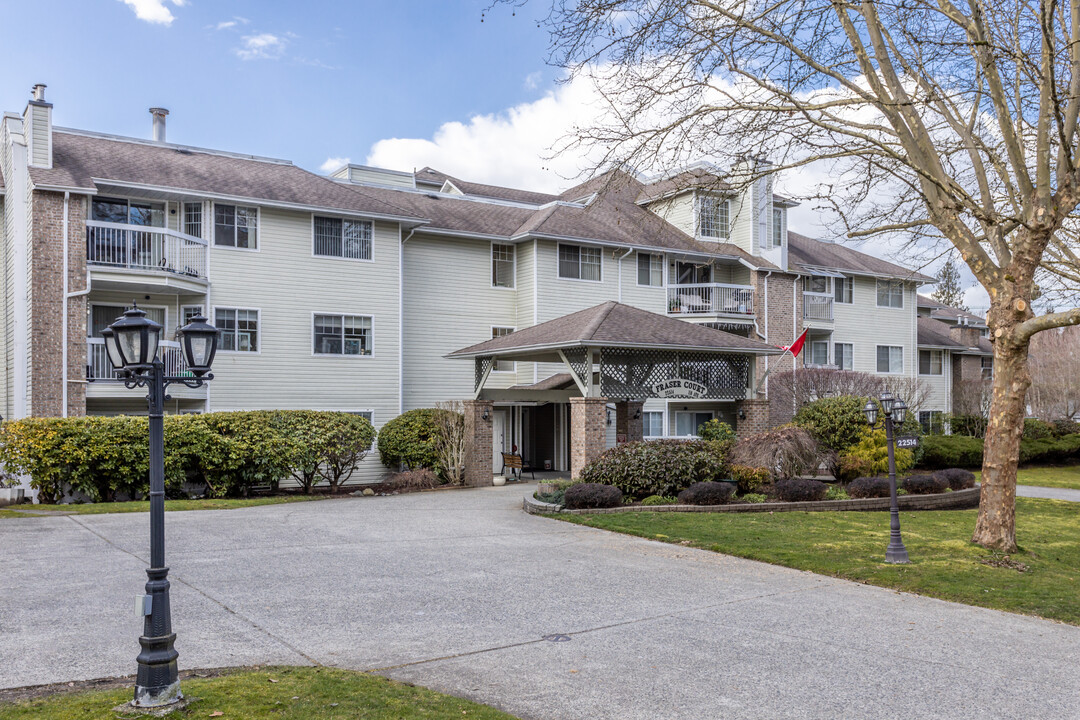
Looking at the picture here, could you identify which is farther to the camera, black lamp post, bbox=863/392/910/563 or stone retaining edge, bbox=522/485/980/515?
stone retaining edge, bbox=522/485/980/515

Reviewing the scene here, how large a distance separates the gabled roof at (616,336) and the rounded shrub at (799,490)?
353 cm

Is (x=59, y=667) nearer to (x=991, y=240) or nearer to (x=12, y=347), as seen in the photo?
Result: (x=991, y=240)

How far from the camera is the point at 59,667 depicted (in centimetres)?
642

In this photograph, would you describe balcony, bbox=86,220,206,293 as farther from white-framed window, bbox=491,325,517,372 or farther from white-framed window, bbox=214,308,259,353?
white-framed window, bbox=491,325,517,372

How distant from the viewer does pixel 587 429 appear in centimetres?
1827

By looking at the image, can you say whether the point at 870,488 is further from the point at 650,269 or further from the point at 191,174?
the point at 191,174

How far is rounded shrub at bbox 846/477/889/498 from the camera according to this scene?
60.0ft

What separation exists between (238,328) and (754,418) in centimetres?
1347

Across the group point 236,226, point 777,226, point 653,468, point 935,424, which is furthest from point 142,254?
point 935,424

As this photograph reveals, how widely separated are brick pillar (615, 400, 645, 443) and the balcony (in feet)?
36.7

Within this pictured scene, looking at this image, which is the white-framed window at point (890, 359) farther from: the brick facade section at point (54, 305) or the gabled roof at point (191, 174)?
the brick facade section at point (54, 305)

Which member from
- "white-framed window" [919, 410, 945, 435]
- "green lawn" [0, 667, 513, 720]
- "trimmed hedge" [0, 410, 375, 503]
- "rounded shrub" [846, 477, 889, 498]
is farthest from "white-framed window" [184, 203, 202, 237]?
"white-framed window" [919, 410, 945, 435]

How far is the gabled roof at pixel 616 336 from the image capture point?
18266mm

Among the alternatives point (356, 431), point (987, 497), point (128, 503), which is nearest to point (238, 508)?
point (128, 503)
